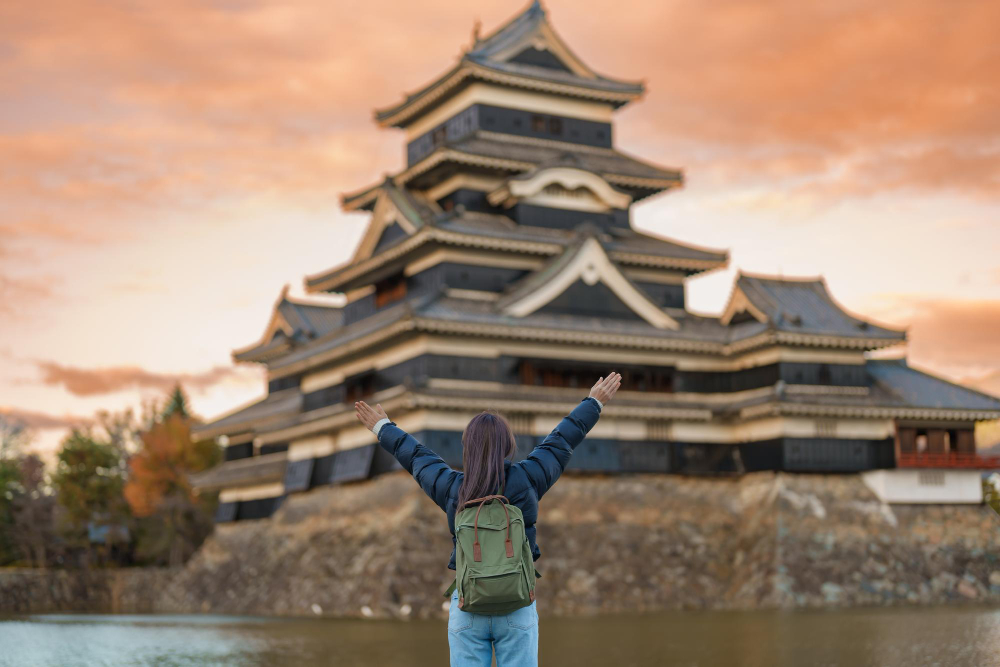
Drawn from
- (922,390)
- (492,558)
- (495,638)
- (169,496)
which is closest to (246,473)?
(169,496)

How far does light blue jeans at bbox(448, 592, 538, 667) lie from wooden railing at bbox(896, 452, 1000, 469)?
107 ft

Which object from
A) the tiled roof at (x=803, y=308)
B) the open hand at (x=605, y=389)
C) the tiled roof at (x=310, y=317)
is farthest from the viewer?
the tiled roof at (x=310, y=317)

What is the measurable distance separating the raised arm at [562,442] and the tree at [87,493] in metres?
52.4

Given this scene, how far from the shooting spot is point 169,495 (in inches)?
2185

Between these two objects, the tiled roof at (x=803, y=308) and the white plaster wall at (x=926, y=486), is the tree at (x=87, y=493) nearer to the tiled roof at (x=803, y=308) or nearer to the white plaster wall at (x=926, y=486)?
the tiled roof at (x=803, y=308)

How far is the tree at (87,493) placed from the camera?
55031mm

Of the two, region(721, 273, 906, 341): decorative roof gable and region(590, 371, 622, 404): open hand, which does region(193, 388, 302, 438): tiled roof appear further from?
region(590, 371, 622, 404): open hand

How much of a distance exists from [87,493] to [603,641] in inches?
1573

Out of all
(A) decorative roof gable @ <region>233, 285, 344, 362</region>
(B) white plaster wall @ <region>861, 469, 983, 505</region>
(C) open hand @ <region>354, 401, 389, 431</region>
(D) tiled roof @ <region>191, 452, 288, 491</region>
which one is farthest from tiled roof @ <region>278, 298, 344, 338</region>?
(C) open hand @ <region>354, 401, 389, 431</region>

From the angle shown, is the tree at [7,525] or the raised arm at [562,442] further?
the tree at [7,525]

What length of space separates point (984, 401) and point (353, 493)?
67.1ft

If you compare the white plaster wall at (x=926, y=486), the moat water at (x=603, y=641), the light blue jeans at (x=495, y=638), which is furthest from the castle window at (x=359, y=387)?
the light blue jeans at (x=495, y=638)

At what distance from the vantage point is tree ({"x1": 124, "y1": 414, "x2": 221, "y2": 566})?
54.6 m

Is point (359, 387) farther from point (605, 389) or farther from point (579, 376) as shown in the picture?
point (605, 389)
